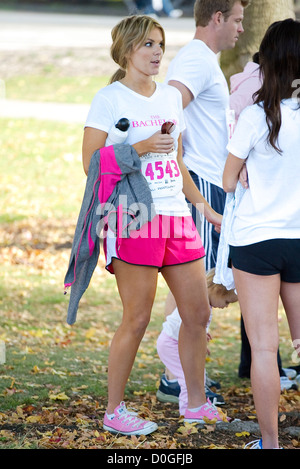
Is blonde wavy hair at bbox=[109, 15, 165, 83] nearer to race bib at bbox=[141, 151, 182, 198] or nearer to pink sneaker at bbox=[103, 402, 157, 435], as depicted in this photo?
race bib at bbox=[141, 151, 182, 198]

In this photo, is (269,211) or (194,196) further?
(194,196)

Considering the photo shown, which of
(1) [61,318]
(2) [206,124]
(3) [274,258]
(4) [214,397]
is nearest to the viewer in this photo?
(3) [274,258]

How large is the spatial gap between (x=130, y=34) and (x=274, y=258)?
136 centimetres

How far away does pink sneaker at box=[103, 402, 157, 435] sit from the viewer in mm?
3756

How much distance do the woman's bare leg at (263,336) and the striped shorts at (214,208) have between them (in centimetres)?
111

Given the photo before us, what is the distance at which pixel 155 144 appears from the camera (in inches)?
140

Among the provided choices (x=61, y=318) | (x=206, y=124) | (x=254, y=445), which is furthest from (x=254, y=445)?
Answer: (x=61, y=318)

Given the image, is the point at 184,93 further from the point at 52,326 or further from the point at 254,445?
the point at 52,326

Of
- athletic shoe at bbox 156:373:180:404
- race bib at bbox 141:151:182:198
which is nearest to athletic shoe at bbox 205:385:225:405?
athletic shoe at bbox 156:373:180:404

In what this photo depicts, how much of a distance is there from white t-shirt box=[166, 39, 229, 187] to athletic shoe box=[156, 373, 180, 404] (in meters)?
1.27

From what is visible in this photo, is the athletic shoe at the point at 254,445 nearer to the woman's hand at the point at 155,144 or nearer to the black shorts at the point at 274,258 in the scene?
the black shorts at the point at 274,258

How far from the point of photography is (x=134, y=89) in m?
3.71

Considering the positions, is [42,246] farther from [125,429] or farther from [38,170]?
[125,429]
